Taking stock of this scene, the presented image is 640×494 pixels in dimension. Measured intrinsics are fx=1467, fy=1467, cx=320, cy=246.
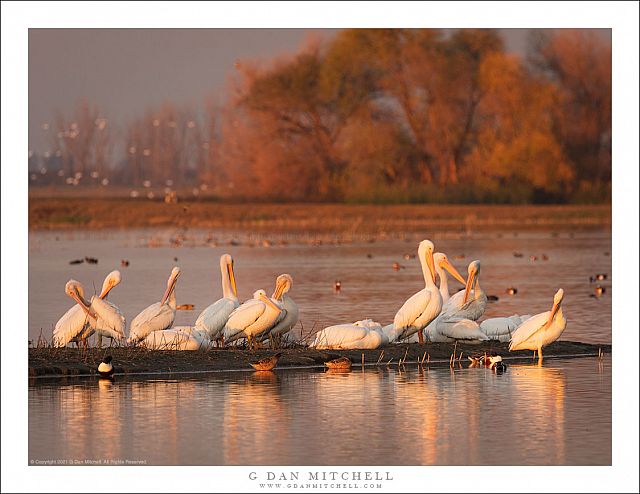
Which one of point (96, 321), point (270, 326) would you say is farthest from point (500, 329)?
point (96, 321)

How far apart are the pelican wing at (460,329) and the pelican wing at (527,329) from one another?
594 mm

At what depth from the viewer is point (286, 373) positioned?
13078mm

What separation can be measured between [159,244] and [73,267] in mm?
8143

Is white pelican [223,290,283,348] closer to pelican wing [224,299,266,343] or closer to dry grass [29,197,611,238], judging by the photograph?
pelican wing [224,299,266,343]

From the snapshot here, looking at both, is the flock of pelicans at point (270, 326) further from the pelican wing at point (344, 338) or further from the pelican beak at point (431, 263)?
the pelican beak at point (431, 263)

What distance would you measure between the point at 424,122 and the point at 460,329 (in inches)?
1666

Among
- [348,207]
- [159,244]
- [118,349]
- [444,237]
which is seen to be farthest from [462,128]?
[118,349]

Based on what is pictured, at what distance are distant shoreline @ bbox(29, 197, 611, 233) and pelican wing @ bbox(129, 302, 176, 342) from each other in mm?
28227

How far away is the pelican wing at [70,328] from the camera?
14125 millimetres

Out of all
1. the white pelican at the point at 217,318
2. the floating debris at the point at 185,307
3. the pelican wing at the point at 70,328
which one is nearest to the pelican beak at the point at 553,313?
the white pelican at the point at 217,318

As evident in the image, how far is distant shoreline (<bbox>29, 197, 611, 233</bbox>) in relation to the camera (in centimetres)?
4497

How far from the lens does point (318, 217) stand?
47969 mm

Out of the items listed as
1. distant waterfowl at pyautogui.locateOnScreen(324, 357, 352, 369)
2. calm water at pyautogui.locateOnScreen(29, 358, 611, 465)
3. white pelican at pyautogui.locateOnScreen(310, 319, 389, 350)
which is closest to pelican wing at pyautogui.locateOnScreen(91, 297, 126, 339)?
calm water at pyautogui.locateOnScreen(29, 358, 611, 465)

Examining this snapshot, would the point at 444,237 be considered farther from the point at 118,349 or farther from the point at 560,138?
the point at 118,349
